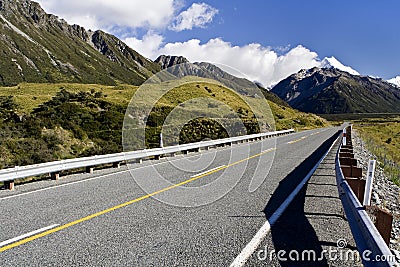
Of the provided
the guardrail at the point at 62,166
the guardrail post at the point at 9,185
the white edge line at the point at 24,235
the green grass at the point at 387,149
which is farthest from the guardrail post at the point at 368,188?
the guardrail post at the point at 9,185

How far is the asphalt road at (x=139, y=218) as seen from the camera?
178 inches

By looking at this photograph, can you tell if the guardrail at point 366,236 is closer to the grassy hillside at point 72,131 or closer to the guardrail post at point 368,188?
the guardrail post at point 368,188

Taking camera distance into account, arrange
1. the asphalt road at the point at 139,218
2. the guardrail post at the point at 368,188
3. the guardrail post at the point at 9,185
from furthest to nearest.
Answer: the guardrail post at the point at 9,185 → the guardrail post at the point at 368,188 → the asphalt road at the point at 139,218

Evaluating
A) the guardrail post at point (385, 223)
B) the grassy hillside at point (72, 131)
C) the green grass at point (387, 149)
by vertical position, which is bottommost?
the green grass at point (387, 149)

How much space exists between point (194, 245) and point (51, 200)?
4.51m

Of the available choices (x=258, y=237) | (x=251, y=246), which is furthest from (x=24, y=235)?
(x=258, y=237)

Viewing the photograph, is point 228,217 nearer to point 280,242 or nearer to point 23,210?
point 280,242

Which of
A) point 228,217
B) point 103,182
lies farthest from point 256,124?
point 228,217

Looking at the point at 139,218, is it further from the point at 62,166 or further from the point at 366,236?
the point at 62,166

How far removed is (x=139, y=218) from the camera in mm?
6320

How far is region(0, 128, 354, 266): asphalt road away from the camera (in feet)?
14.9

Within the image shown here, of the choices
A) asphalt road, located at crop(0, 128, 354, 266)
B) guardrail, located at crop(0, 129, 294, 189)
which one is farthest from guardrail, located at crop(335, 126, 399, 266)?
guardrail, located at crop(0, 129, 294, 189)

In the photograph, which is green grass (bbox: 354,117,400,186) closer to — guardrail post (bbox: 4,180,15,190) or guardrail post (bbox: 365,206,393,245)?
guardrail post (bbox: 365,206,393,245)

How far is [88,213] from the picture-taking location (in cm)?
670
